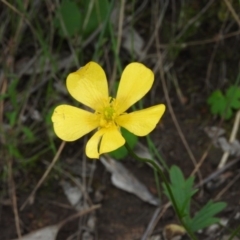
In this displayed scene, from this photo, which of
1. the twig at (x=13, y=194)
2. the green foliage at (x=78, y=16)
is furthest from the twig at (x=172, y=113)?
the twig at (x=13, y=194)

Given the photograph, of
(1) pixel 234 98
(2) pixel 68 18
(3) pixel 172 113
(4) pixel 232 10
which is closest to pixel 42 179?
(3) pixel 172 113

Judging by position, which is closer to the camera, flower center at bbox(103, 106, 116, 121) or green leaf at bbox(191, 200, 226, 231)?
flower center at bbox(103, 106, 116, 121)

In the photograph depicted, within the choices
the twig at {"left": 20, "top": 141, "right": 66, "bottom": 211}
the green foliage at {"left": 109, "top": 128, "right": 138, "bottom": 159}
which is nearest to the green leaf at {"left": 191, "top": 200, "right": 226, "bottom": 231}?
the green foliage at {"left": 109, "top": 128, "right": 138, "bottom": 159}

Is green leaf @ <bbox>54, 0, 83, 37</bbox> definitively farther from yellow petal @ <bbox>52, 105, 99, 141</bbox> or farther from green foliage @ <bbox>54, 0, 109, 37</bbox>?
yellow petal @ <bbox>52, 105, 99, 141</bbox>

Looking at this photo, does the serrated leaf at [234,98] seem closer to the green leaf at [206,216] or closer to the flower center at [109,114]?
the green leaf at [206,216]

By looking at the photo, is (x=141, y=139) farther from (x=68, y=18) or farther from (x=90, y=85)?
(x=90, y=85)

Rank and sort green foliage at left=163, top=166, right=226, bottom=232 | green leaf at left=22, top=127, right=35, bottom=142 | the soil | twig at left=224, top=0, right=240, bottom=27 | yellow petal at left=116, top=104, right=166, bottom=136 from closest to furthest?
yellow petal at left=116, top=104, right=166, bottom=136 < green foliage at left=163, top=166, right=226, bottom=232 < the soil < green leaf at left=22, top=127, right=35, bottom=142 < twig at left=224, top=0, right=240, bottom=27
